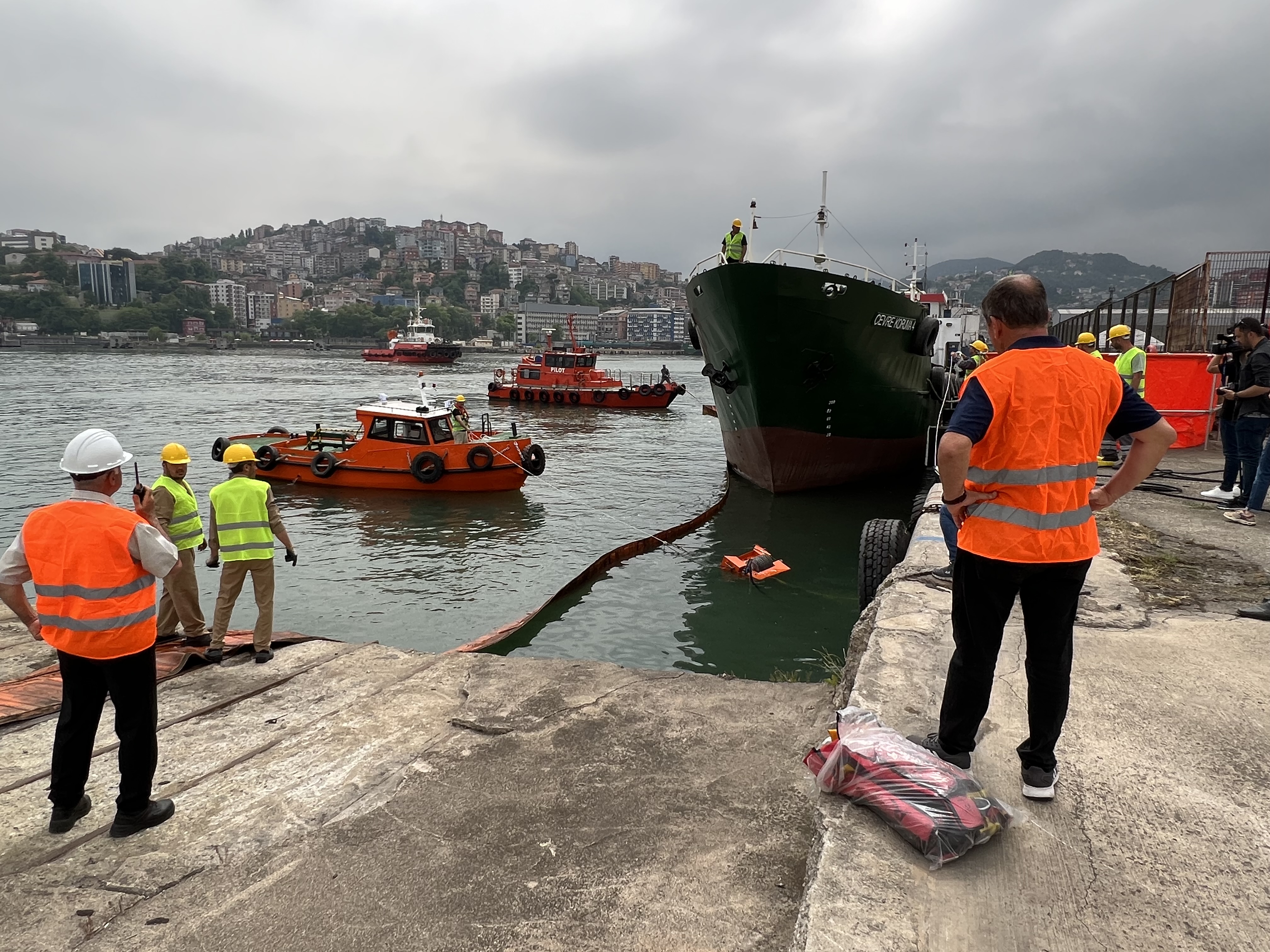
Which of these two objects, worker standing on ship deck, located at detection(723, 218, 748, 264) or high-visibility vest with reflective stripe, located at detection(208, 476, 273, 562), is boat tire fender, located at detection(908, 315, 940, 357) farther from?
high-visibility vest with reflective stripe, located at detection(208, 476, 273, 562)

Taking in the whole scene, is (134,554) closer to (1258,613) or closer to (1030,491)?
(1030,491)

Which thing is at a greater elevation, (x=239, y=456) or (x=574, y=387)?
(x=239, y=456)

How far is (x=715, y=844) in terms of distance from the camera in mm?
2682

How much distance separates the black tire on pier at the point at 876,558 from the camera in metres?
Result: 6.57

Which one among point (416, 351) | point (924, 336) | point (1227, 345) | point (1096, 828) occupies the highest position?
point (416, 351)

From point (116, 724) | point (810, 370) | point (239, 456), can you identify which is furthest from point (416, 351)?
point (116, 724)

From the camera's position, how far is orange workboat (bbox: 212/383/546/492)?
50.3ft

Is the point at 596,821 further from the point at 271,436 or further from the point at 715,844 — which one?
the point at 271,436

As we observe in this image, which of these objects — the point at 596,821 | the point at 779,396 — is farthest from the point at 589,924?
the point at 779,396

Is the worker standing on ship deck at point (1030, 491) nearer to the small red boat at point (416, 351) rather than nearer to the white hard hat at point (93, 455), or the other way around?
the white hard hat at point (93, 455)

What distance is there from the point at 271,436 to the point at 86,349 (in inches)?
4572

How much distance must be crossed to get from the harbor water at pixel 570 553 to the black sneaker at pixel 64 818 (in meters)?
4.04

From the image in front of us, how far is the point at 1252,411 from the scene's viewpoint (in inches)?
246

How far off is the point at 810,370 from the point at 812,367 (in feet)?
0.17
